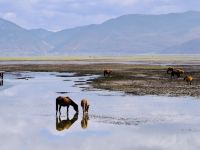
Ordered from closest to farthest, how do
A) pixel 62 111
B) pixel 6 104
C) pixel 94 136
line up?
pixel 94 136, pixel 62 111, pixel 6 104

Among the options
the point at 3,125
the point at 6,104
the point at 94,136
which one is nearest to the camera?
the point at 94,136

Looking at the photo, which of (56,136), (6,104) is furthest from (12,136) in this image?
(6,104)

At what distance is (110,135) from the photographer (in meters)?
19.3

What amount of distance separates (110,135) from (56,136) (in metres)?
2.12

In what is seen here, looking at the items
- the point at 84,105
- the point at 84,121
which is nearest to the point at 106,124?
the point at 84,121

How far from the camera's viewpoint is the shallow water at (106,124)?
1784 cm

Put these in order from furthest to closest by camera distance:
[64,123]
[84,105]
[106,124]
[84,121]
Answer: [84,105]
[84,121]
[64,123]
[106,124]

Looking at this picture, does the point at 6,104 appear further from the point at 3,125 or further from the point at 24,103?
the point at 3,125

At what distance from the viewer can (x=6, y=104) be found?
2934 cm

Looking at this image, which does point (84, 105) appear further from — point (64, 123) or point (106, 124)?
point (106, 124)

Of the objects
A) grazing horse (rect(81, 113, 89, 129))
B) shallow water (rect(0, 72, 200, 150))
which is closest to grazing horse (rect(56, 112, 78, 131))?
shallow water (rect(0, 72, 200, 150))

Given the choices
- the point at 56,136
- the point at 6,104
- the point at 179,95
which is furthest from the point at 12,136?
the point at 179,95

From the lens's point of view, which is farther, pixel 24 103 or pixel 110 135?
pixel 24 103

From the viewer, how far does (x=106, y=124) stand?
71.8 ft
